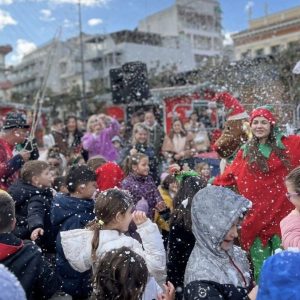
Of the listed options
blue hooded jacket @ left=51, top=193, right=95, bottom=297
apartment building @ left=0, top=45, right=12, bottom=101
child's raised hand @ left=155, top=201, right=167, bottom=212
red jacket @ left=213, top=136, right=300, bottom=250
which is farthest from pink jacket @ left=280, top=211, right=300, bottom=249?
apartment building @ left=0, top=45, right=12, bottom=101

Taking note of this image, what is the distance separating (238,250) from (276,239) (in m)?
1.24

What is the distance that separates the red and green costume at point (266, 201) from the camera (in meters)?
3.60

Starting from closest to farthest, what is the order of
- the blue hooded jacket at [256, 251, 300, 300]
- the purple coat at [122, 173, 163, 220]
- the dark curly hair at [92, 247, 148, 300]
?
1. the blue hooded jacket at [256, 251, 300, 300]
2. the dark curly hair at [92, 247, 148, 300]
3. the purple coat at [122, 173, 163, 220]

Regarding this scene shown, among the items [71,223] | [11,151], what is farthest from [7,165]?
[71,223]

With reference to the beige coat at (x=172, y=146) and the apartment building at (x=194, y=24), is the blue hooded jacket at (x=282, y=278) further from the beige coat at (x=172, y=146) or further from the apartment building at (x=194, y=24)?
the apartment building at (x=194, y=24)

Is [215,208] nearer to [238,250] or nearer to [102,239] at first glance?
[238,250]

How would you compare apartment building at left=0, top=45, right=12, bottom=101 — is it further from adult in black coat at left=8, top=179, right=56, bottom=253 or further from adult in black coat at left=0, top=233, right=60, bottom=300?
adult in black coat at left=0, top=233, right=60, bottom=300

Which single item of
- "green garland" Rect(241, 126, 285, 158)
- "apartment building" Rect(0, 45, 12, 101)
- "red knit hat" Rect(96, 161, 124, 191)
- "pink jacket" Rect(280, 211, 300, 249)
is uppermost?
"apartment building" Rect(0, 45, 12, 101)

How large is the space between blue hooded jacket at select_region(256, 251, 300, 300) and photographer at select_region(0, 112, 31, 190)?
331 centimetres

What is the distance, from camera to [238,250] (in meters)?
2.50

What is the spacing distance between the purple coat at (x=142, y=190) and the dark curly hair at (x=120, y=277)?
2358mm

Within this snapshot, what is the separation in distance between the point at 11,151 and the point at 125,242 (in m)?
2.63

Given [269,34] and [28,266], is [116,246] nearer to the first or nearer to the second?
[28,266]

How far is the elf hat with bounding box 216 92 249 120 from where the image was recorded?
468cm
